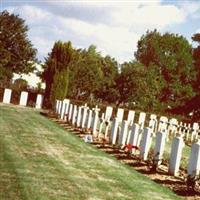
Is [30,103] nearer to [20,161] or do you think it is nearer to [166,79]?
[20,161]

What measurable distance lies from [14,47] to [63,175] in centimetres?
5144

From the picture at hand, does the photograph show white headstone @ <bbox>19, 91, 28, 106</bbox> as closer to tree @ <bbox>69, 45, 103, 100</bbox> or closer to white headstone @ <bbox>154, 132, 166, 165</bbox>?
tree @ <bbox>69, 45, 103, 100</bbox>

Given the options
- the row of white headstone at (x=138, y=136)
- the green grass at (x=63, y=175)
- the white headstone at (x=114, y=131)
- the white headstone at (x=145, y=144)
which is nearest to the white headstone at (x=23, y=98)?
the row of white headstone at (x=138, y=136)

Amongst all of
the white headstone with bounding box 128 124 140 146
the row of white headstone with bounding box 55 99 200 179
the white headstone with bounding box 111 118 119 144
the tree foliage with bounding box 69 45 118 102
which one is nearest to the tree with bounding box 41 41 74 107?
the row of white headstone with bounding box 55 99 200 179

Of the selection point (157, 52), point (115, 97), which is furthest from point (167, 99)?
point (115, 97)

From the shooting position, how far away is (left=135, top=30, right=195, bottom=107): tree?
222 ft

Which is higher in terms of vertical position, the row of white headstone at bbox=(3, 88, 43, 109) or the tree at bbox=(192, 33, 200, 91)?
the tree at bbox=(192, 33, 200, 91)

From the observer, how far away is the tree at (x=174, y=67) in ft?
222

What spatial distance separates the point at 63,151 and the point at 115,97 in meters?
41.5

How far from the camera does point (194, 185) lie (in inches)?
413

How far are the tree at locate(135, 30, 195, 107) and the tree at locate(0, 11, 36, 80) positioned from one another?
1943 cm

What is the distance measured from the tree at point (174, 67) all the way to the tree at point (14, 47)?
19.4 meters

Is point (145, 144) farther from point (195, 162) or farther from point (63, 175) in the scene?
point (63, 175)

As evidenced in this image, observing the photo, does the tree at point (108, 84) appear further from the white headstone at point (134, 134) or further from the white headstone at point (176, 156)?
the white headstone at point (176, 156)
